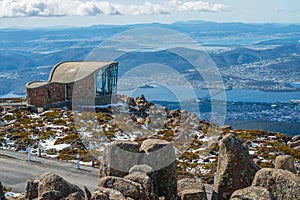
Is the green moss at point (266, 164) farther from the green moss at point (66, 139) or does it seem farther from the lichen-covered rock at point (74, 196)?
the lichen-covered rock at point (74, 196)

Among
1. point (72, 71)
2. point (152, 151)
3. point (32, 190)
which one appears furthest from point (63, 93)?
point (32, 190)

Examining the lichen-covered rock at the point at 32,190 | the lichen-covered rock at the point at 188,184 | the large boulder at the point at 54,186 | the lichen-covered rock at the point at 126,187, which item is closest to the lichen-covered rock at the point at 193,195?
the lichen-covered rock at the point at 188,184

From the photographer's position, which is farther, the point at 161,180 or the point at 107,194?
the point at 161,180

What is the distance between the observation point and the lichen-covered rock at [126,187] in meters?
11.7

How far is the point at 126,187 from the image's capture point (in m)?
11.8

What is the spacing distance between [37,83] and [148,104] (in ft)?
33.9

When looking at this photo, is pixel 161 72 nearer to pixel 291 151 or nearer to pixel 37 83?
pixel 37 83

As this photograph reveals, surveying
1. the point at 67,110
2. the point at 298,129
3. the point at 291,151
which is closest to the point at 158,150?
the point at 291,151

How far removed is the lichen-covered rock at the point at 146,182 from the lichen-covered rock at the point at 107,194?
1029mm

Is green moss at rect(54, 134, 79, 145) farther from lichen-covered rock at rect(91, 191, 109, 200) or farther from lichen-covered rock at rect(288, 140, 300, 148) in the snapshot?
lichen-covered rock at rect(91, 191, 109, 200)

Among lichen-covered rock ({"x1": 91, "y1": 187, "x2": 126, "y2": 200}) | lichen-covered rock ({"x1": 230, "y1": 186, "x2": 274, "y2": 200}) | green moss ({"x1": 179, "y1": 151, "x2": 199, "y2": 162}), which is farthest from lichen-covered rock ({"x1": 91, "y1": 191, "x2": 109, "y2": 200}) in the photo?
green moss ({"x1": 179, "y1": 151, "x2": 199, "y2": 162})

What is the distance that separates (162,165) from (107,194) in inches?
130

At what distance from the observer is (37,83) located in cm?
4247

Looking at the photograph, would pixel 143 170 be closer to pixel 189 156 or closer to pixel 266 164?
pixel 266 164
